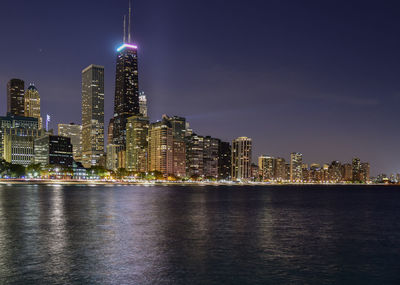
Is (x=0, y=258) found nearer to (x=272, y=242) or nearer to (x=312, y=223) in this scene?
(x=272, y=242)

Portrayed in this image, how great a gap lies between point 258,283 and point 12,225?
37.1m

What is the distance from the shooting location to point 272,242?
4091 cm

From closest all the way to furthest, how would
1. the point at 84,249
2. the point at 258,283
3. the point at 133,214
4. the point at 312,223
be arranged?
the point at 258,283, the point at 84,249, the point at 312,223, the point at 133,214

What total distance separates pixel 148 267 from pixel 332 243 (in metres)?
22.0

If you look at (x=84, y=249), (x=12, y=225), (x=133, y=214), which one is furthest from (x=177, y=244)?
(x=133, y=214)

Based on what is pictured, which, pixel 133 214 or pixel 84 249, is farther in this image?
pixel 133 214

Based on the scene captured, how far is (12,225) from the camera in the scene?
50.2m

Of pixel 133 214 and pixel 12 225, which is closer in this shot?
pixel 12 225

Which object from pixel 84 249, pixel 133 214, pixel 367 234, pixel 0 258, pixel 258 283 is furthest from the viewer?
pixel 133 214

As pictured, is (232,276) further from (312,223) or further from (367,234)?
(312,223)

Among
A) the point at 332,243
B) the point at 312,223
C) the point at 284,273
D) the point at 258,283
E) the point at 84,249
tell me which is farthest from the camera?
the point at 312,223

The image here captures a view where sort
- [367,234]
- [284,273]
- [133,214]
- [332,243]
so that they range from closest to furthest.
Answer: [284,273] < [332,243] < [367,234] < [133,214]

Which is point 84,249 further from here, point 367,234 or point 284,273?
point 367,234

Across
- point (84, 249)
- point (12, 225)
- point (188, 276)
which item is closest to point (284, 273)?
point (188, 276)
